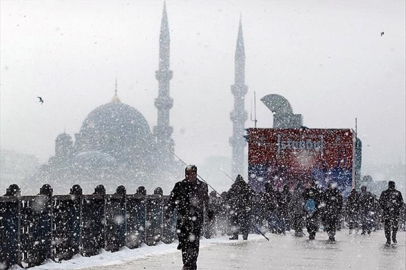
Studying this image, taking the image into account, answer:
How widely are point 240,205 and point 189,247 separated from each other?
11.1 metres

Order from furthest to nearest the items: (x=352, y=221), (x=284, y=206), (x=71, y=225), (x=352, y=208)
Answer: (x=352, y=221) → (x=352, y=208) → (x=284, y=206) → (x=71, y=225)

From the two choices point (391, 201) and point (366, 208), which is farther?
point (366, 208)

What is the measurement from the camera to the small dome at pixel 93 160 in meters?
185

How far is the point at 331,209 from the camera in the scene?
23094 mm

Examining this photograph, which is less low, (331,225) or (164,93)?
(164,93)

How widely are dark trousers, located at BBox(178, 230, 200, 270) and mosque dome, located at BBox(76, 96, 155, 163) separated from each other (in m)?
169

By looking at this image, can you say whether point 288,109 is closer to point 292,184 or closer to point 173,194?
point 292,184

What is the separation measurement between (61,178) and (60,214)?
185733 millimetres

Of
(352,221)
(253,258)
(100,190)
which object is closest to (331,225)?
(352,221)

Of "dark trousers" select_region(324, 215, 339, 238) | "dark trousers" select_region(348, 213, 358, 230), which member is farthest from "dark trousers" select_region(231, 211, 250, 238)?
"dark trousers" select_region(348, 213, 358, 230)

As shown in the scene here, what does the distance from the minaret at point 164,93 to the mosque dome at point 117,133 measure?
529 centimetres

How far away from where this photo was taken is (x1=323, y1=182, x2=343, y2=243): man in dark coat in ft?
74.2

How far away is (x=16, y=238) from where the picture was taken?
1170cm

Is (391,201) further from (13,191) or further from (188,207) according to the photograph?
(13,191)
